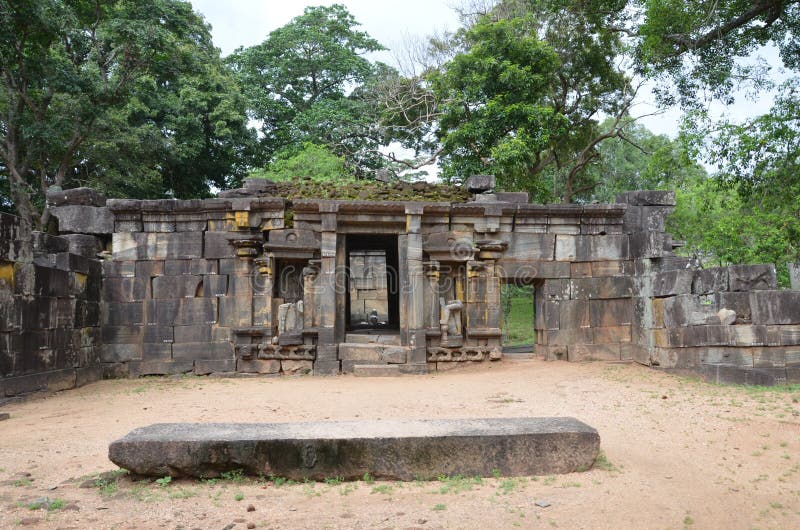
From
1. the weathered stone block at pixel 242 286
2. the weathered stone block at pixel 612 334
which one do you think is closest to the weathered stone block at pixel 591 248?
the weathered stone block at pixel 612 334

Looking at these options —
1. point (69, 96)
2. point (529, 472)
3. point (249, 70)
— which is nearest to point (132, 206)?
point (69, 96)

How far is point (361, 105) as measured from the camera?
910 inches

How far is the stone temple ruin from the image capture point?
36.2ft

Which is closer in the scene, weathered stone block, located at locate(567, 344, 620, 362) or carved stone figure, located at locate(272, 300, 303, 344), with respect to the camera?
carved stone figure, located at locate(272, 300, 303, 344)

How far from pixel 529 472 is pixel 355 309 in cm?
1970

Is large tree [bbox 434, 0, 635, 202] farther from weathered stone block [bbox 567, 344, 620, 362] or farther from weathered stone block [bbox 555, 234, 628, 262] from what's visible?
weathered stone block [bbox 567, 344, 620, 362]

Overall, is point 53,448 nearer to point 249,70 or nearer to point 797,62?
point 797,62

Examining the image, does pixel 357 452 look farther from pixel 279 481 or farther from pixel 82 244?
pixel 82 244

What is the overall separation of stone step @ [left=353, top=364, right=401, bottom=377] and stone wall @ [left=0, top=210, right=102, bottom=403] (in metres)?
4.96

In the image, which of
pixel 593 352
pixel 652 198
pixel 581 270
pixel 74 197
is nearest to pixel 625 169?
pixel 652 198

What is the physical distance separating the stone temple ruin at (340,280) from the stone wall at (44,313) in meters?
0.09

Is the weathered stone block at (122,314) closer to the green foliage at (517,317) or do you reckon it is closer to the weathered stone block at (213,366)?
the weathered stone block at (213,366)

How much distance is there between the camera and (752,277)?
29.1 ft

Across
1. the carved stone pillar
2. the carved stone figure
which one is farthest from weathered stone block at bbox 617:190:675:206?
the carved stone figure
